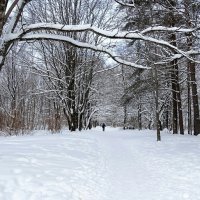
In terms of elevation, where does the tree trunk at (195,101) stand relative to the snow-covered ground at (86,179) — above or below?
above

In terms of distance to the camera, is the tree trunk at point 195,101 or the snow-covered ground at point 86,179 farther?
the tree trunk at point 195,101

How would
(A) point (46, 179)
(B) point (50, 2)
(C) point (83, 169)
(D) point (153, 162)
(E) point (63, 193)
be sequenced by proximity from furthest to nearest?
(B) point (50, 2)
(D) point (153, 162)
(C) point (83, 169)
(A) point (46, 179)
(E) point (63, 193)

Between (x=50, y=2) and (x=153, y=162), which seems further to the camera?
(x=50, y=2)

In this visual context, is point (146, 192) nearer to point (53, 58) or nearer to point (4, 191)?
point (4, 191)

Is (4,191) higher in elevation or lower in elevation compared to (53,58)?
lower

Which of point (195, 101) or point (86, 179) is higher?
point (195, 101)

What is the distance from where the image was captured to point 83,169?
8.82 metres

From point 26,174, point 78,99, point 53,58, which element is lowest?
point 26,174

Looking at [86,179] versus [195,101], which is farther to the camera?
[195,101]

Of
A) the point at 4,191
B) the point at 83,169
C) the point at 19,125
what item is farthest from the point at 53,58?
the point at 4,191

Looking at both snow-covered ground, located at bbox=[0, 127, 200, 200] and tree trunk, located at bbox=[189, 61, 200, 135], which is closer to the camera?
snow-covered ground, located at bbox=[0, 127, 200, 200]

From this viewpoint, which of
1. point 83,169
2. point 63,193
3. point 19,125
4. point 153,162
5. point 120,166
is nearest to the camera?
point 63,193

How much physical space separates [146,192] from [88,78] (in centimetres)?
1940

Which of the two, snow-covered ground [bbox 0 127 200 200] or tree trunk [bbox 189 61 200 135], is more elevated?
tree trunk [bbox 189 61 200 135]
